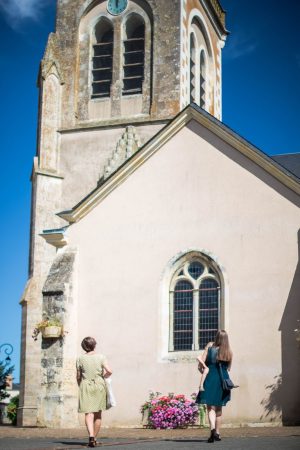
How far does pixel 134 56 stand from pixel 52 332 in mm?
14873

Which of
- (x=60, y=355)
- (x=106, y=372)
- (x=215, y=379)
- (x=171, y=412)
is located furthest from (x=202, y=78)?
(x=106, y=372)

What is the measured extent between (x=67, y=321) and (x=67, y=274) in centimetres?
121

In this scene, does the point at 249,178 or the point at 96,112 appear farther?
the point at 96,112

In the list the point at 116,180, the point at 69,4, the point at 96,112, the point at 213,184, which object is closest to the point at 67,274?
the point at 116,180

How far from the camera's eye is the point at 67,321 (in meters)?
21.8

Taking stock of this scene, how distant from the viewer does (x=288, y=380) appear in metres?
19.7

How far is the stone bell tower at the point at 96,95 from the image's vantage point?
3094 cm

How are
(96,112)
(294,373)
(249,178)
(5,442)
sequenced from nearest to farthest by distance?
(5,442)
(294,373)
(249,178)
(96,112)

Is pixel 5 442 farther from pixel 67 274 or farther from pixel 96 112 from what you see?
pixel 96 112

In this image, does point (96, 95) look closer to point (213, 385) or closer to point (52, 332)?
point (52, 332)

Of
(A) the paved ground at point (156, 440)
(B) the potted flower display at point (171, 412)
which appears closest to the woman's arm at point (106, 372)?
(A) the paved ground at point (156, 440)

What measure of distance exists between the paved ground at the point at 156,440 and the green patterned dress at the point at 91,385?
659mm

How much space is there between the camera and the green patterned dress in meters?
14.2

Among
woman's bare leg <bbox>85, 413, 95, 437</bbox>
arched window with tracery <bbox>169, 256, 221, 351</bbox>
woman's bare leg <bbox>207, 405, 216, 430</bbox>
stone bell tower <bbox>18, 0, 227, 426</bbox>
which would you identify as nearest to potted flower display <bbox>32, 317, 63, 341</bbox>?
arched window with tracery <bbox>169, 256, 221, 351</bbox>
